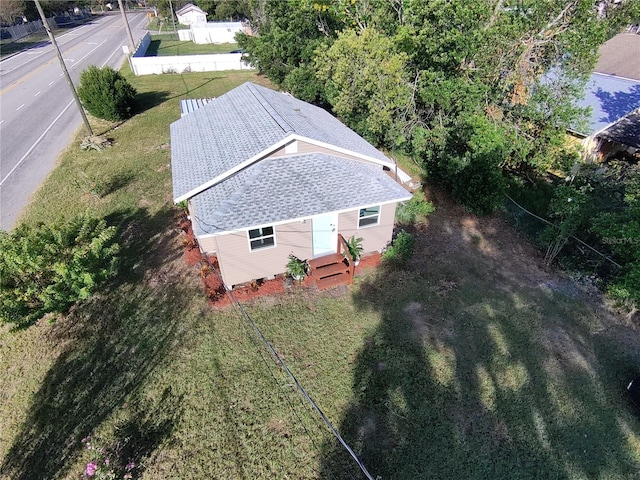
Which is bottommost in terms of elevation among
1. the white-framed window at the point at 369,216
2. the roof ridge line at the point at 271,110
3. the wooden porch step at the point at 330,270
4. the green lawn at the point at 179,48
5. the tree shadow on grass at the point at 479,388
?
Answer: the tree shadow on grass at the point at 479,388

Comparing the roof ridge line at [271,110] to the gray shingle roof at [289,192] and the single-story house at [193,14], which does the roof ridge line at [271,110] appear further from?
the single-story house at [193,14]

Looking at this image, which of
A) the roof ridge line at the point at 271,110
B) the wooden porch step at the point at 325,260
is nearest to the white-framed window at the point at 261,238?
the wooden porch step at the point at 325,260

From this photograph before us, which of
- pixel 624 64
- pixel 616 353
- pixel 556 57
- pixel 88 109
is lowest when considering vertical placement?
pixel 616 353

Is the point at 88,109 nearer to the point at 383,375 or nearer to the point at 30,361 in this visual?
the point at 30,361

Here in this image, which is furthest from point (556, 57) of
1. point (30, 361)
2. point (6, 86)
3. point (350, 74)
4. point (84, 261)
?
point (6, 86)

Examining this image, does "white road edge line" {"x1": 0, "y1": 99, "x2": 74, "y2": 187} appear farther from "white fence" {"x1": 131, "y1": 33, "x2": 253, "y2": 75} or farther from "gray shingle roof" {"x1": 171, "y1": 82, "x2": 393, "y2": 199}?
"white fence" {"x1": 131, "y1": 33, "x2": 253, "y2": 75}

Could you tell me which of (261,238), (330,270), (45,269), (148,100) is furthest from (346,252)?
(148,100)
